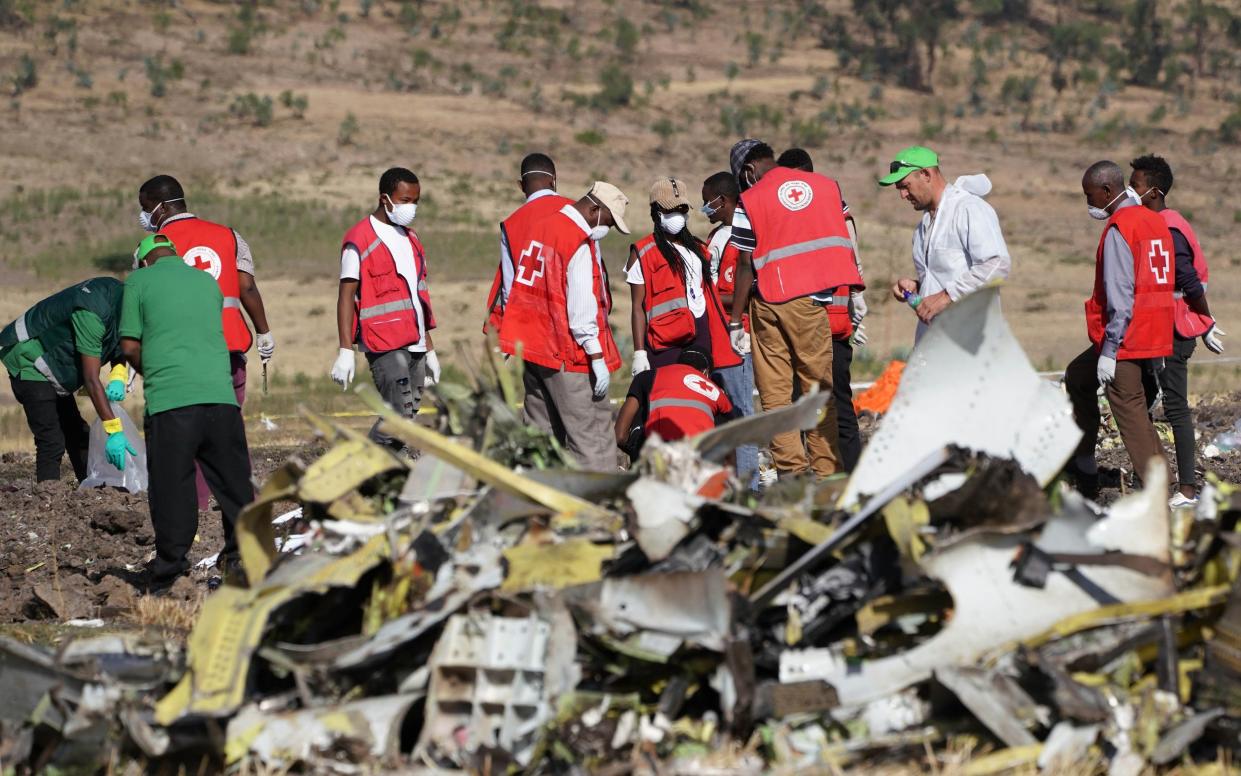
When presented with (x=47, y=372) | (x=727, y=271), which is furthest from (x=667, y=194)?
(x=47, y=372)

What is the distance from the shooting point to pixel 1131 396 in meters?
8.02

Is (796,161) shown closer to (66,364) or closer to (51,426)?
(66,364)

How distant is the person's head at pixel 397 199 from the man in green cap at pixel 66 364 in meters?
1.48

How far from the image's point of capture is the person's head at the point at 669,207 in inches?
327

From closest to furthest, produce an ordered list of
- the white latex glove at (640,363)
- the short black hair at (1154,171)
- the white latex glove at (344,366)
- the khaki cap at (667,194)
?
the white latex glove at (640,363) → the khaki cap at (667,194) → the white latex glove at (344,366) → the short black hair at (1154,171)

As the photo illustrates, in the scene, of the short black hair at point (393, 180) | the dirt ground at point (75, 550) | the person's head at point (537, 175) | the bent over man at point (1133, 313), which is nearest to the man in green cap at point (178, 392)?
the dirt ground at point (75, 550)

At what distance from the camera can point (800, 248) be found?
7.91 meters

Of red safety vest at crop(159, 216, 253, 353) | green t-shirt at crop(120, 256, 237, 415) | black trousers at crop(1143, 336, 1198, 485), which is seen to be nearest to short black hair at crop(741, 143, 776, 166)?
black trousers at crop(1143, 336, 1198, 485)

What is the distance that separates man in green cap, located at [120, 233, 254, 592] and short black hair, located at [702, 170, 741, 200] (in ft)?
10.7

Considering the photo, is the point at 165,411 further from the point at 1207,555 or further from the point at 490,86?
the point at 490,86

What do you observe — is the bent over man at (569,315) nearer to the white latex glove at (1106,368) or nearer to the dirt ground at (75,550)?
the dirt ground at (75,550)

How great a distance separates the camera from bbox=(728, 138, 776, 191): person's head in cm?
856

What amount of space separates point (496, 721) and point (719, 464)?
1.09 metres

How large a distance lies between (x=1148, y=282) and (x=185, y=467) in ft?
15.7
